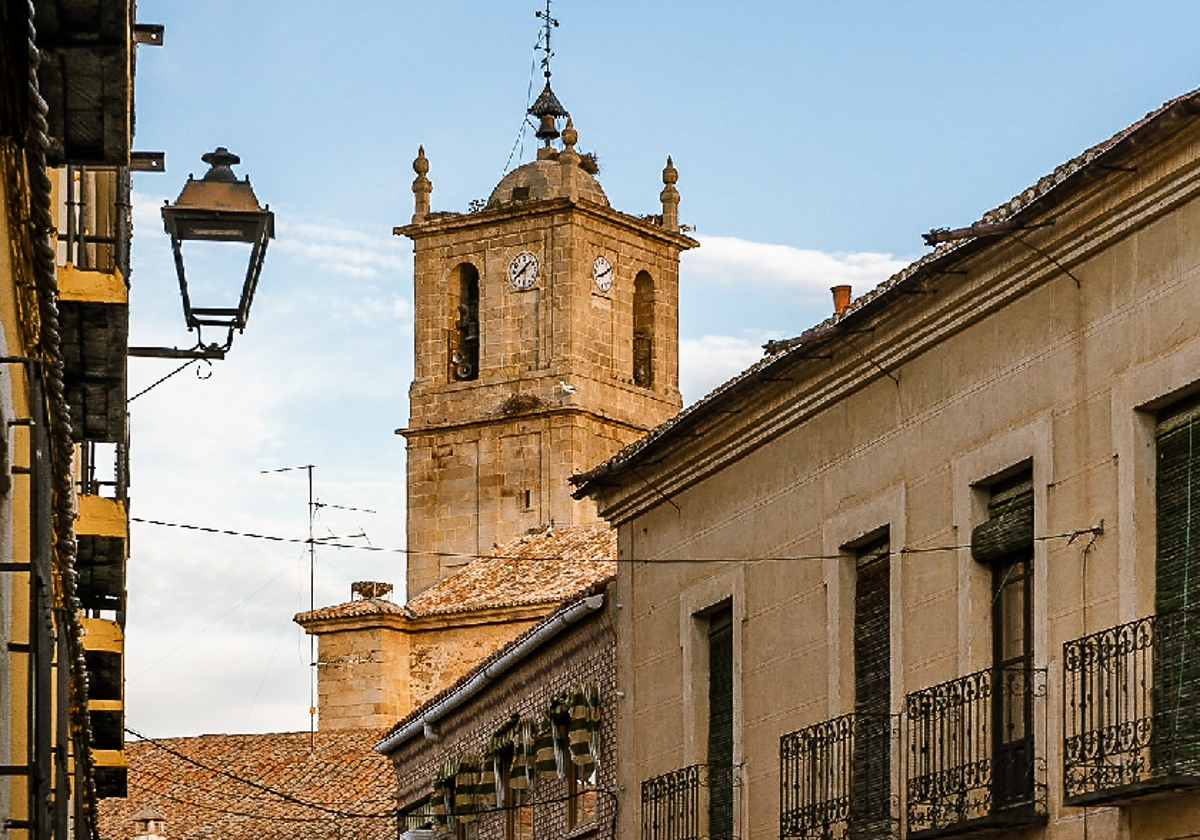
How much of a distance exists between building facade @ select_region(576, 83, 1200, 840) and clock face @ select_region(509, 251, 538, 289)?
144ft

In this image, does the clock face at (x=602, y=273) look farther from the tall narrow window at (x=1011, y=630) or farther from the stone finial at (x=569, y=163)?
the tall narrow window at (x=1011, y=630)

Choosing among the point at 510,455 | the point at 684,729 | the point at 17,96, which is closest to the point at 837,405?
the point at 684,729

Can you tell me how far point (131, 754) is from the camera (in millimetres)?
50875

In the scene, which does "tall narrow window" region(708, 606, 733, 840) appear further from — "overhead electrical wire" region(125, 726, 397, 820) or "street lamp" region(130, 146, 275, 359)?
"overhead electrical wire" region(125, 726, 397, 820)

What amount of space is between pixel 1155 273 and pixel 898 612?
365cm

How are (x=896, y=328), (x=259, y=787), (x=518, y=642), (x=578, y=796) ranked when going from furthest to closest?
(x=259, y=787) → (x=518, y=642) → (x=578, y=796) → (x=896, y=328)

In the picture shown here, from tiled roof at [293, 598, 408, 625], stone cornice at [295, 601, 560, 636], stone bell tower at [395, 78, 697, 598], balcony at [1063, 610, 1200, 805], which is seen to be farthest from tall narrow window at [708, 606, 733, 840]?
stone bell tower at [395, 78, 697, 598]

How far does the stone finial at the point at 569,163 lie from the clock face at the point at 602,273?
1649 mm

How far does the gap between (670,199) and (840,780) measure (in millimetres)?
51230

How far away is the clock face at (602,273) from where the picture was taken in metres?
65.4

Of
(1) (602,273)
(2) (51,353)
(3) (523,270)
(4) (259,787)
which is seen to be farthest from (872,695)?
(1) (602,273)

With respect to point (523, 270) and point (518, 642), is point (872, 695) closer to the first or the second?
point (518, 642)

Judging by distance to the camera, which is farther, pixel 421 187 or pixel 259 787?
→ pixel 421 187

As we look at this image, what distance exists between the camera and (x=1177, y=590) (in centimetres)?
1320
